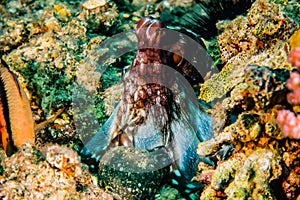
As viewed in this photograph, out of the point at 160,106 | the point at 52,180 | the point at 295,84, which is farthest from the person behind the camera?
the point at 160,106

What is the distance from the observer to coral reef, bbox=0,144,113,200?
2434 mm

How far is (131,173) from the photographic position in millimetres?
2668

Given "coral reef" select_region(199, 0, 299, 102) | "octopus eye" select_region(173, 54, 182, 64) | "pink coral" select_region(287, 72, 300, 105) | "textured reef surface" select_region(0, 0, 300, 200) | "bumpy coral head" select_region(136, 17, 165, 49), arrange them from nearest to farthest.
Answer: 1. "pink coral" select_region(287, 72, 300, 105)
2. "textured reef surface" select_region(0, 0, 300, 200)
3. "coral reef" select_region(199, 0, 299, 102)
4. "bumpy coral head" select_region(136, 17, 165, 49)
5. "octopus eye" select_region(173, 54, 182, 64)

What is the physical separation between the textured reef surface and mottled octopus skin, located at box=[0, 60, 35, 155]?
4 cm

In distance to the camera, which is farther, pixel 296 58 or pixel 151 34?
pixel 151 34

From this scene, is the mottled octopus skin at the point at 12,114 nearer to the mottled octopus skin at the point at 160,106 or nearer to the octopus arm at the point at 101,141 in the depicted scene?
the octopus arm at the point at 101,141

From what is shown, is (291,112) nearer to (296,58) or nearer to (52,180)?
(296,58)

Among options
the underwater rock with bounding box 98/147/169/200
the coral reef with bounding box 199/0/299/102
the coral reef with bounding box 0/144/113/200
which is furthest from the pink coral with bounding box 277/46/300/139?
the coral reef with bounding box 0/144/113/200

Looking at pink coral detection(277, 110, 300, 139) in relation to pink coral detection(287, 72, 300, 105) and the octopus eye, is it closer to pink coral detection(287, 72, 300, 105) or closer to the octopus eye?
pink coral detection(287, 72, 300, 105)

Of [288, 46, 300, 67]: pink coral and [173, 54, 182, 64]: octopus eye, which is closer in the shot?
[288, 46, 300, 67]: pink coral

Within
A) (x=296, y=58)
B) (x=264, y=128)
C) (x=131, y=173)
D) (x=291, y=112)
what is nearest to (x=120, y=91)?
(x=131, y=173)

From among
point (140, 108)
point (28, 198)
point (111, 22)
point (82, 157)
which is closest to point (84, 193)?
point (28, 198)

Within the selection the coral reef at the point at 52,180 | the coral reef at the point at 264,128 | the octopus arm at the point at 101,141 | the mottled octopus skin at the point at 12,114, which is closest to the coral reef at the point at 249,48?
the coral reef at the point at 264,128

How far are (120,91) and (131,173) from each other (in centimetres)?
114
